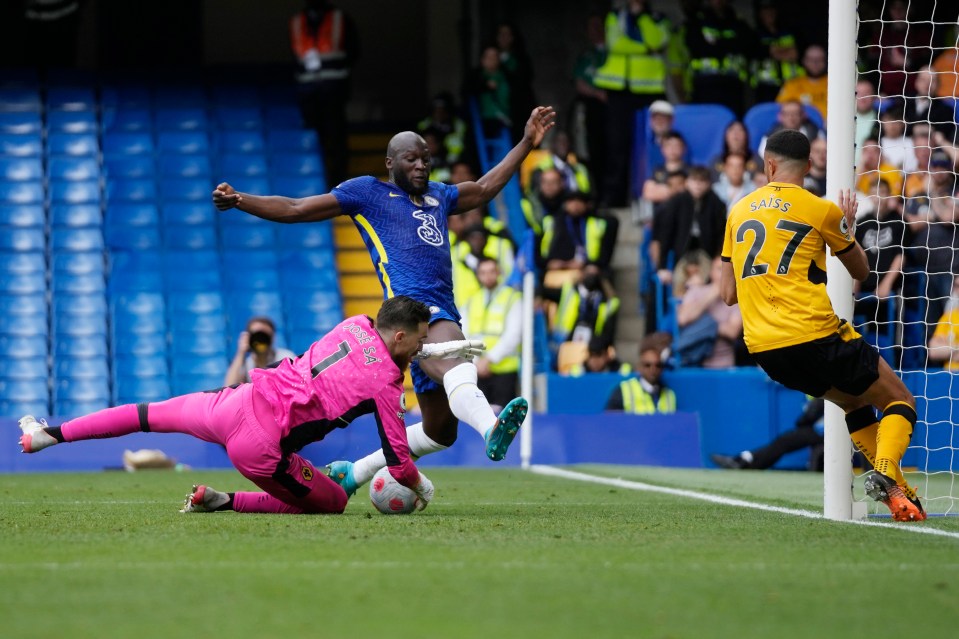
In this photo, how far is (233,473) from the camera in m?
11.9

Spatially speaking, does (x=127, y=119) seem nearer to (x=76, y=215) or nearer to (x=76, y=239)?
(x=76, y=215)

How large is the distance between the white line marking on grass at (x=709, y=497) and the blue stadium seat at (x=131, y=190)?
311 inches

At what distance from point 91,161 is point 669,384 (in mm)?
8765

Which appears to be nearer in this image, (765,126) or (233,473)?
(233,473)

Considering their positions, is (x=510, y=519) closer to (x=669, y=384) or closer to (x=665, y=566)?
(x=665, y=566)

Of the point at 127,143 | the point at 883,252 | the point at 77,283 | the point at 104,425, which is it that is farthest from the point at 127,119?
the point at 104,425

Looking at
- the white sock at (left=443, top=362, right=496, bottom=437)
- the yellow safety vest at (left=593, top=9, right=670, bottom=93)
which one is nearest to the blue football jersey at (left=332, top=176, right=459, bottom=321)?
the white sock at (left=443, top=362, right=496, bottom=437)

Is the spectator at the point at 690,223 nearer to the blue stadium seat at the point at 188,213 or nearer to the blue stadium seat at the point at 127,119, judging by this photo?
the blue stadium seat at the point at 188,213

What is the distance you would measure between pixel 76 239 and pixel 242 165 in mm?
2345

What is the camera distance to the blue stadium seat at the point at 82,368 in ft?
54.2

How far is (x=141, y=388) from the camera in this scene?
53.6 ft

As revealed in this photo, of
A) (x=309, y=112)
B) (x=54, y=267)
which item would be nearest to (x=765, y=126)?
(x=309, y=112)

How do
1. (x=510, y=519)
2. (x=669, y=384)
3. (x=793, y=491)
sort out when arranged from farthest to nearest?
(x=669, y=384) → (x=793, y=491) → (x=510, y=519)

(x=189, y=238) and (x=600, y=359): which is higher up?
(x=189, y=238)
